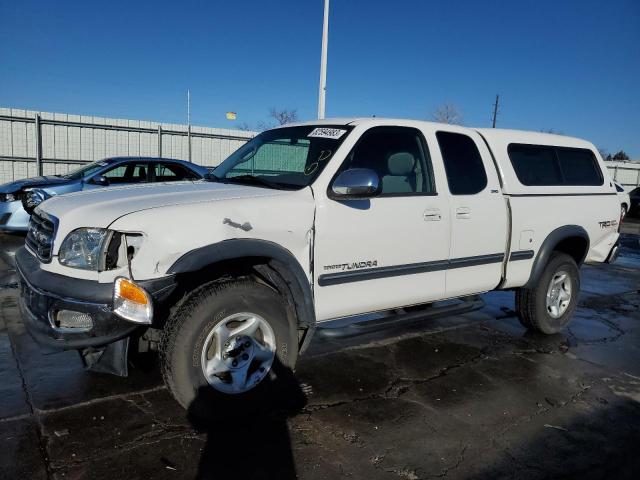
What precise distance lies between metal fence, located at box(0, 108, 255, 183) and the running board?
13.8 metres

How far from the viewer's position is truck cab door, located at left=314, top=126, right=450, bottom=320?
11.6 feet

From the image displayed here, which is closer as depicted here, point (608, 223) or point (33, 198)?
point (608, 223)

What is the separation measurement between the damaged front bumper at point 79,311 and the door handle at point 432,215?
6.69 feet

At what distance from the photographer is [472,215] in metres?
4.32

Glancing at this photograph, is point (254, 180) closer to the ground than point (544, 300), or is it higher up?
higher up

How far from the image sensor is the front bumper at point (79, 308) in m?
2.81

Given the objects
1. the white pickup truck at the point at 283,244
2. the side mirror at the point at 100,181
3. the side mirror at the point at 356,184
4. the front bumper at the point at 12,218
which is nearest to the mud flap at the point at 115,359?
the white pickup truck at the point at 283,244

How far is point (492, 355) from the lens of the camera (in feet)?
15.7

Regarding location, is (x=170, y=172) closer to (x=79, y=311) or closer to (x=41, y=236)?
(x=41, y=236)

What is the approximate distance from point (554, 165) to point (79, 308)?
4599 millimetres

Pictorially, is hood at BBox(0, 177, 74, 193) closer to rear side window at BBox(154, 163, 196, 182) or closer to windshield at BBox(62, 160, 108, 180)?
windshield at BBox(62, 160, 108, 180)

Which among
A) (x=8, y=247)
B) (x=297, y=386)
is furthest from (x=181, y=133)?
(x=297, y=386)

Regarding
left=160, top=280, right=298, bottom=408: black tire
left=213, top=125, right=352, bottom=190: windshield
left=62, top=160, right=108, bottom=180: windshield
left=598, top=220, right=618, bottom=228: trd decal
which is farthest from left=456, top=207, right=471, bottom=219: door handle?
left=62, top=160, right=108, bottom=180: windshield

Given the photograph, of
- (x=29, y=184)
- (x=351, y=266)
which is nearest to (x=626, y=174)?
(x=29, y=184)
